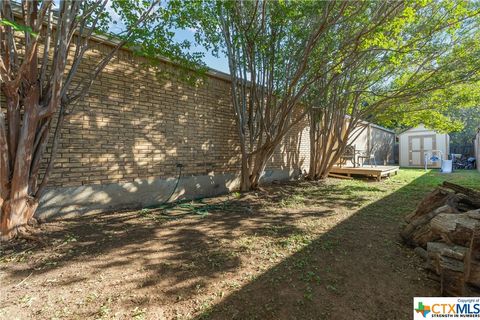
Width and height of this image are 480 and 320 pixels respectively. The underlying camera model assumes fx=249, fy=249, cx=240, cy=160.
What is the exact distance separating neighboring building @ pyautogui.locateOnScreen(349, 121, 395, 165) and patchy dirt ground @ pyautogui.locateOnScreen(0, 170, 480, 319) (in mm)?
14009

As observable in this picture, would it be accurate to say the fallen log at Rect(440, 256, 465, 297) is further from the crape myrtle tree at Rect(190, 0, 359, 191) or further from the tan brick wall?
the tan brick wall

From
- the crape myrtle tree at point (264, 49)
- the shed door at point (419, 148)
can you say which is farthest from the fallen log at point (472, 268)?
the shed door at point (419, 148)

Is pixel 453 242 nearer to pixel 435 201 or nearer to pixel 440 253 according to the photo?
pixel 440 253

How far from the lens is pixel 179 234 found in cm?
365

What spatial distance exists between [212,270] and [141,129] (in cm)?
365

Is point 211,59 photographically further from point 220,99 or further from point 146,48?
point 146,48

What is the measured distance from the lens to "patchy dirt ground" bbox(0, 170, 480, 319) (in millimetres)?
1957

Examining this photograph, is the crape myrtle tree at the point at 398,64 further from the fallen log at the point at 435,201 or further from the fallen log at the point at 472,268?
the fallen log at the point at 472,268

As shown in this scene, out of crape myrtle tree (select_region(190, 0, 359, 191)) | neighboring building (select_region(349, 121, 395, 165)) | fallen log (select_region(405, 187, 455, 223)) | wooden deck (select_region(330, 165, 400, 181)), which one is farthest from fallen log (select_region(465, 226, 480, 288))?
neighboring building (select_region(349, 121, 395, 165))

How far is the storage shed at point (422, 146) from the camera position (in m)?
16.9

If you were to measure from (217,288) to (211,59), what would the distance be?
18.7 feet

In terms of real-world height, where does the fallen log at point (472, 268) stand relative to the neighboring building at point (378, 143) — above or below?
below

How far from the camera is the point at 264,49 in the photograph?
5.75 meters

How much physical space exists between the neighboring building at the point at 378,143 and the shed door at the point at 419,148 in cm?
193
